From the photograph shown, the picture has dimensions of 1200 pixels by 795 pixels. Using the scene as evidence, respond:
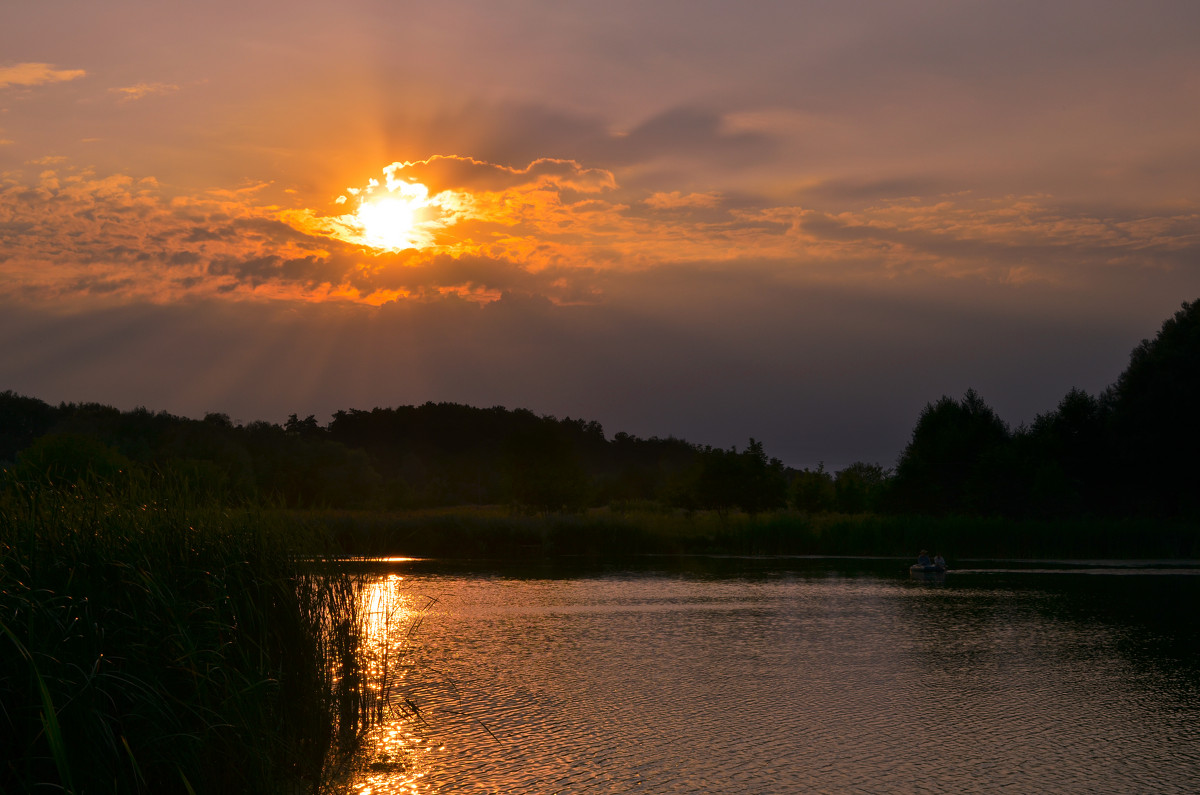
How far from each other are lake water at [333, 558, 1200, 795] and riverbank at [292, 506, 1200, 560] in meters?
16.4

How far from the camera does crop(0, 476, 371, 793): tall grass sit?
6641 millimetres

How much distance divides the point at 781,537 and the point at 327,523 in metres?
22.0

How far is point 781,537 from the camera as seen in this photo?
149 ft

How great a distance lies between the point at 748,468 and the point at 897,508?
11.5m

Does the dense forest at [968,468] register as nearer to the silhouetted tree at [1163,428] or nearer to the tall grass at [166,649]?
the silhouetted tree at [1163,428]

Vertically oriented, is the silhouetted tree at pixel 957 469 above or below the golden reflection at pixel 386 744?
above

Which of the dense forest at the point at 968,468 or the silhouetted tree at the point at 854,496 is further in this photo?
the silhouetted tree at the point at 854,496

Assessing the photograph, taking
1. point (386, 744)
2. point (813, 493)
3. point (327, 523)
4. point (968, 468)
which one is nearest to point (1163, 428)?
point (968, 468)

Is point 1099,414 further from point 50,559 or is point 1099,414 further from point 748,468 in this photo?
point 50,559

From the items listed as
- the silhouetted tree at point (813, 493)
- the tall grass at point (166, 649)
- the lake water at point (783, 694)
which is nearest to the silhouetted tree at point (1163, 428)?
the silhouetted tree at point (813, 493)

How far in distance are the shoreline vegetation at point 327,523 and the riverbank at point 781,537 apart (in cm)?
11

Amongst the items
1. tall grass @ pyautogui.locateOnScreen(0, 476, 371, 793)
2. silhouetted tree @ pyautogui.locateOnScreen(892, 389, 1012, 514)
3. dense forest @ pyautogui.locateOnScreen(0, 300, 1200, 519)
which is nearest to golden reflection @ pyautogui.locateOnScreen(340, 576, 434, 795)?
tall grass @ pyautogui.locateOnScreen(0, 476, 371, 793)

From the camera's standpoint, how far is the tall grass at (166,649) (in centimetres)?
664

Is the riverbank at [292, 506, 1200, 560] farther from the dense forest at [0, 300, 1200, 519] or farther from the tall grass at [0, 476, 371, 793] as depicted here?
the tall grass at [0, 476, 371, 793]
